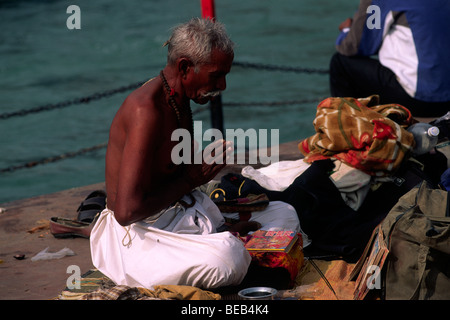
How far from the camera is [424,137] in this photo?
3.94m

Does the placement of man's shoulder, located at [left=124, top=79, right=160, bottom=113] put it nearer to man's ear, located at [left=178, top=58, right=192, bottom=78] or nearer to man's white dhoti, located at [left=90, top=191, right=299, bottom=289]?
man's ear, located at [left=178, top=58, right=192, bottom=78]

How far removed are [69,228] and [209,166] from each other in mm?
1172

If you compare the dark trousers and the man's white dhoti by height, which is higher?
the dark trousers

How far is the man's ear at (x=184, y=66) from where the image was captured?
283cm

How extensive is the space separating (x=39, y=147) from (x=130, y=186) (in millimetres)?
8435

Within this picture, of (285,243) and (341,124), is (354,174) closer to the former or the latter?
(341,124)

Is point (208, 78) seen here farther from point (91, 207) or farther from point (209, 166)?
point (91, 207)

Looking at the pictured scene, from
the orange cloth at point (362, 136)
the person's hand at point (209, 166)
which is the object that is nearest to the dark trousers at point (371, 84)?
the orange cloth at point (362, 136)

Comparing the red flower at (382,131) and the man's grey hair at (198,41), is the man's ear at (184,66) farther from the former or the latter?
the red flower at (382,131)

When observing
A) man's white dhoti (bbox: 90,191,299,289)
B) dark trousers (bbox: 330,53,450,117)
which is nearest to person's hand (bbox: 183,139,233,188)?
man's white dhoti (bbox: 90,191,299,289)

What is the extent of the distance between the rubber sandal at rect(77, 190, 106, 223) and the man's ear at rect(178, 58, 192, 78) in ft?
4.35

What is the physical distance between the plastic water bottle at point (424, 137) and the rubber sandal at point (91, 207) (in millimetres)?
1870

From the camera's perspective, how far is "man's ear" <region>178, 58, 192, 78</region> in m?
2.83
